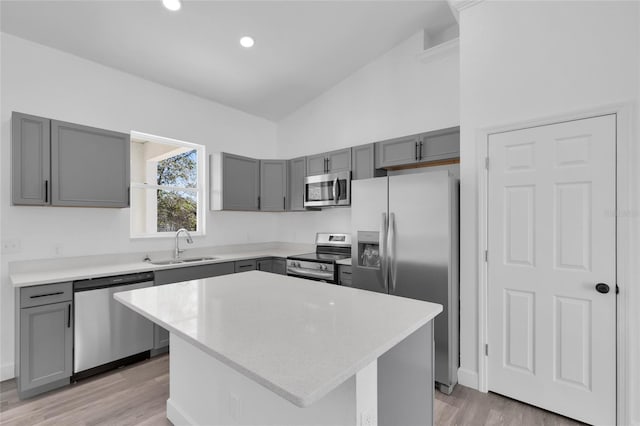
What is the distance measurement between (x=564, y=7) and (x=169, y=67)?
358 centimetres

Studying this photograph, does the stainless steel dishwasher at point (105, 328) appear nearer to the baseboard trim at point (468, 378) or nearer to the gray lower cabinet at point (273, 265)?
the gray lower cabinet at point (273, 265)

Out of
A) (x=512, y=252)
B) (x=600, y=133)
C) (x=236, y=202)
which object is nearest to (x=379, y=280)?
(x=512, y=252)

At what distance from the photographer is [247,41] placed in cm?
318

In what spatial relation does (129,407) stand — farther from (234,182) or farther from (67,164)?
(234,182)

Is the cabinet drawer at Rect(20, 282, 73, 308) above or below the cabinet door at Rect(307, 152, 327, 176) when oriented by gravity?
below

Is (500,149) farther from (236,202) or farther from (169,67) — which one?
(169,67)

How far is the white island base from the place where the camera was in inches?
43.5

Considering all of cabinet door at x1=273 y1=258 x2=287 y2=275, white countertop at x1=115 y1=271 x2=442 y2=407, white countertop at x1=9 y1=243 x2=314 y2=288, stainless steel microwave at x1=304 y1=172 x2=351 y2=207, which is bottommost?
cabinet door at x1=273 y1=258 x2=287 y2=275

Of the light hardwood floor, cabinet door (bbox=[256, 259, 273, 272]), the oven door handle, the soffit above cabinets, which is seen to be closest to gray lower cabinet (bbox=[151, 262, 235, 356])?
the light hardwood floor

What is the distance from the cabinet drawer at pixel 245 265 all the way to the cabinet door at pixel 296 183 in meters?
0.94

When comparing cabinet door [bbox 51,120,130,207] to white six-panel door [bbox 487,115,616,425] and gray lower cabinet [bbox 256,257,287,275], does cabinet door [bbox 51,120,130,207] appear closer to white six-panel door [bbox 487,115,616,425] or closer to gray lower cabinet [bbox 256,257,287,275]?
gray lower cabinet [bbox 256,257,287,275]

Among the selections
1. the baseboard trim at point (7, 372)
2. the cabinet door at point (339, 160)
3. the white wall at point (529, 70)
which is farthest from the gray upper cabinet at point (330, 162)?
the baseboard trim at point (7, 372)

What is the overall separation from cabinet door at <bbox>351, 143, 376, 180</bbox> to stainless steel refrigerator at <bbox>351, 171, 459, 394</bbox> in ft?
2.08

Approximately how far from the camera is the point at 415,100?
3.54 m
